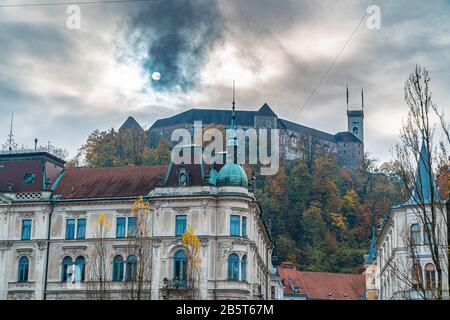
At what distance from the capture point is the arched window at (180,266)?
49.3 m

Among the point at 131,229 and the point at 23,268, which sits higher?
the point at 131,229

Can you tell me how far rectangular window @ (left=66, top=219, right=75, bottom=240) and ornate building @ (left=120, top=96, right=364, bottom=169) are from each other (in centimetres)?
3262

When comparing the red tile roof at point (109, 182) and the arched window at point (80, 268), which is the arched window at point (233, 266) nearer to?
the red tile roof at point (109, 182)

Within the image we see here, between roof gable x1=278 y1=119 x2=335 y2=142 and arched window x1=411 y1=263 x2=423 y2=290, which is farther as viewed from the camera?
roof gable x1=278 y1=119 x2=335 y2=142

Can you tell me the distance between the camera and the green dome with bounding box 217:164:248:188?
5172 cm

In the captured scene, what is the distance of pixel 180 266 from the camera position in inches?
1965

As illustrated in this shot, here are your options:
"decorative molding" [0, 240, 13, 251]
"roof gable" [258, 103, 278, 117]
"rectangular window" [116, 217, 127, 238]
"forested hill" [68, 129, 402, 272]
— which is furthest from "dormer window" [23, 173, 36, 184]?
"roof gable" [258, 103, 278, 117]

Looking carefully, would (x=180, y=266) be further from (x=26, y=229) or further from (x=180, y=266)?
(x=26, y=229)

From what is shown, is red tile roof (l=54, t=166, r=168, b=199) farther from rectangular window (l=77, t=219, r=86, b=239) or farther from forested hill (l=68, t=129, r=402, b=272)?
forested hill (l=68, t=129, r=402, b=272)

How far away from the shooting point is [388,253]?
5831 centimetres

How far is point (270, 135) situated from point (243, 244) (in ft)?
206

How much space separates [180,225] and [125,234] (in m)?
4.00

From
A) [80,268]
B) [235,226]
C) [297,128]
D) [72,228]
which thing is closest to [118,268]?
[80,268]
